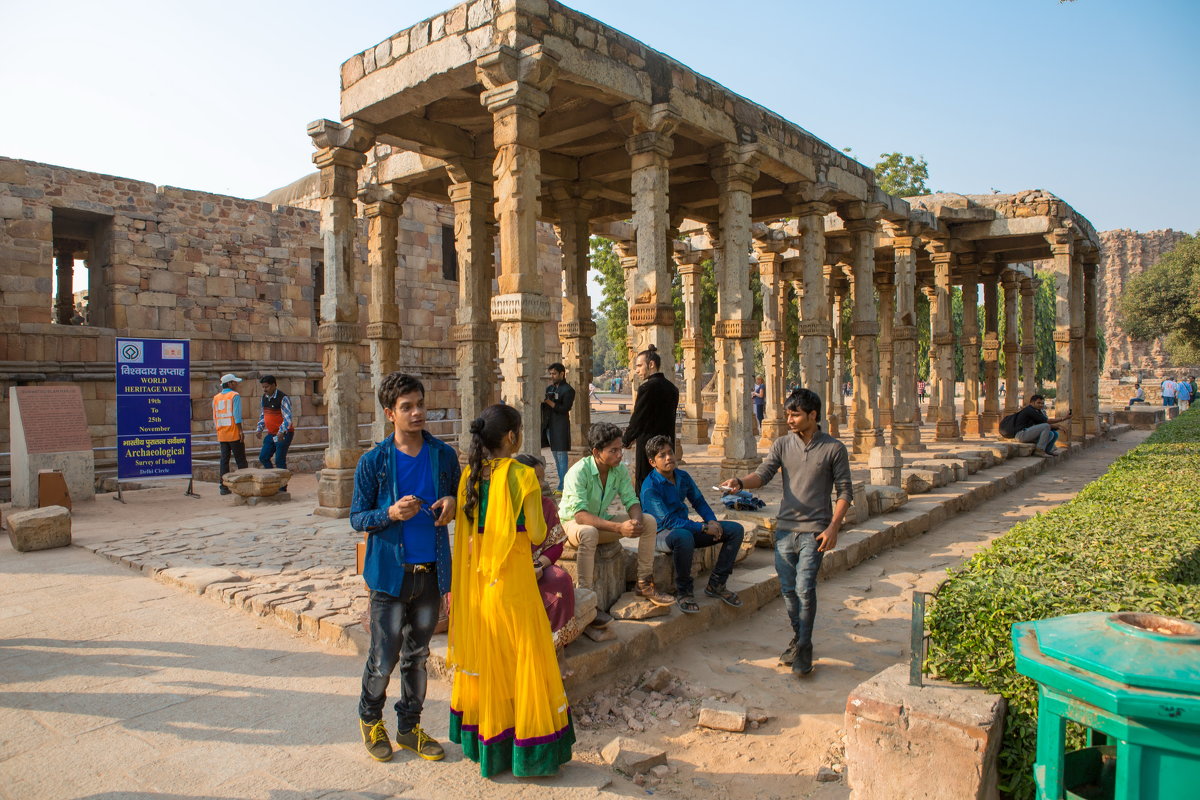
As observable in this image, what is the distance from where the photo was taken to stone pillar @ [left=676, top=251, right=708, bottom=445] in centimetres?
1573

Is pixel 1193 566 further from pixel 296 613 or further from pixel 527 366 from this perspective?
pixel 296 613

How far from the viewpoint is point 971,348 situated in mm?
19641

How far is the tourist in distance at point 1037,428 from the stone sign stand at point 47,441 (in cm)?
1602

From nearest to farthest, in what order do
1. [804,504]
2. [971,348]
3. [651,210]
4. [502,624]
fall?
[502,624] → [804,504] → [651,210] → [971,348]

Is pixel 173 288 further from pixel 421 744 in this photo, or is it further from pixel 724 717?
pixel 724 717

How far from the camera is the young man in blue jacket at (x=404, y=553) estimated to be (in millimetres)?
3281

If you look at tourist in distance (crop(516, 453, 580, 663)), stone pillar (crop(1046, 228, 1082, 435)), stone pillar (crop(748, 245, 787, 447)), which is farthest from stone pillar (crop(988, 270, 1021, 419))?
tourist in distance (crop(516, 453, 580, 663))

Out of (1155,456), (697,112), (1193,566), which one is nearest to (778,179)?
(697,112)

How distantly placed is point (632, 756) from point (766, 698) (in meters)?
1.24

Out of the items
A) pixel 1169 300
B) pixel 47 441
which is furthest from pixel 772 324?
pixel 1169 300

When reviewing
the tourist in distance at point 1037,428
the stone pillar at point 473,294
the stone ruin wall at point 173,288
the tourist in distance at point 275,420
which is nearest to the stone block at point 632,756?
the stone pillar at point 473,294

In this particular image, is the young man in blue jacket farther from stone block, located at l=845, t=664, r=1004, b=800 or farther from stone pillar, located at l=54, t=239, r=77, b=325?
stone pillar, located at l=54, t=239, r=77, b=325

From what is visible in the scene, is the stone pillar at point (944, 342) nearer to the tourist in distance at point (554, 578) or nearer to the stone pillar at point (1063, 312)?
the stone pillar at point (1063, 312)

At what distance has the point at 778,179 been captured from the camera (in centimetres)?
1136
